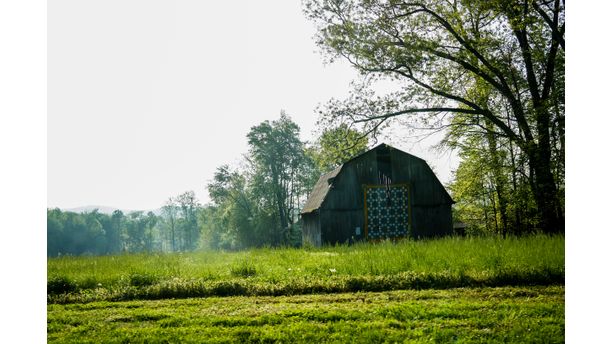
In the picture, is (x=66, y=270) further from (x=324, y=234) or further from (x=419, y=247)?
(x=324, y=234)

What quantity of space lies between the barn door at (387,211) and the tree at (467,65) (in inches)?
121

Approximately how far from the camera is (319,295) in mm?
6797

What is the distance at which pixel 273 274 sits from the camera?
7.98 metres

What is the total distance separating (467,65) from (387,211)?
5112 millimetres

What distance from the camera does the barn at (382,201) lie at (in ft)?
48.4

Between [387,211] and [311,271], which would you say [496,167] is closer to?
[387,211]

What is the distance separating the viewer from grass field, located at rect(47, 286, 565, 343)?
4.86 m

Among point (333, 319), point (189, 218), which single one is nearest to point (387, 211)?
point (189, 218)

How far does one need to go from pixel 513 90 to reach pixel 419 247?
4.52m

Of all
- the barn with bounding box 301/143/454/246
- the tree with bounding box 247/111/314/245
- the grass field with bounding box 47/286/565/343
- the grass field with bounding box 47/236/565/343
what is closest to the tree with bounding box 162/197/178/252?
the grass field with bounding box 47/236/565/343

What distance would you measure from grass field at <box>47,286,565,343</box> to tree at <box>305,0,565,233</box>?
15.4ft

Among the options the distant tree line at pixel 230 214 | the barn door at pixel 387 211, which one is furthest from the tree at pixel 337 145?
the barn door at pixel 387 211

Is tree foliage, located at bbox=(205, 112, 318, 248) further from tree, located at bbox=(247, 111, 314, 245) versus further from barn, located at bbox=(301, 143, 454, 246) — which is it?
barn, located at bbox=(301, 143, 454, 246)

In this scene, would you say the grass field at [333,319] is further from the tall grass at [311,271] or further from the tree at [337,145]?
the tree at [337,145]
